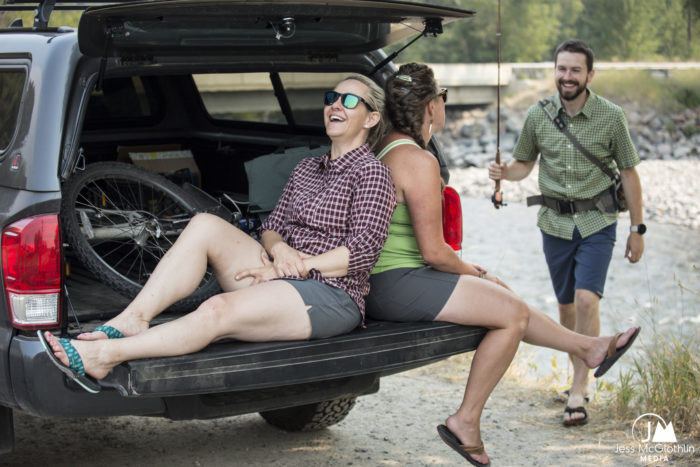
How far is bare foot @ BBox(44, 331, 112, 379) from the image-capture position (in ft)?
9.71

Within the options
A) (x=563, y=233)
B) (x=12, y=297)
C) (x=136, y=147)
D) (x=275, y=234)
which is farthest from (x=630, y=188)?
(x=12, y=297)

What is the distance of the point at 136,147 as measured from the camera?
5.48 metres

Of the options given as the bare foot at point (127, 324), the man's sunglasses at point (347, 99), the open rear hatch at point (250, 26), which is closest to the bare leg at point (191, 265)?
the bare foot at point (127, 324)

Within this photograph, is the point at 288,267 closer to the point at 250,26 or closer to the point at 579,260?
the point at 250,26

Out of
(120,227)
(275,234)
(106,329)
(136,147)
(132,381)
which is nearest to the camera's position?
(132,381)

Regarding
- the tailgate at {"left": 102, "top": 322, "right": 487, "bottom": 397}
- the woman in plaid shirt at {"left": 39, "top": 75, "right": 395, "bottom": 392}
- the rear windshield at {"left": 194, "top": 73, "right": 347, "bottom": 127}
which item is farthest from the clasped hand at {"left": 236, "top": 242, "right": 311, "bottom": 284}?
the rear windshield at {"left": 194, "top": 73, "right": 347, "bottom": 127}

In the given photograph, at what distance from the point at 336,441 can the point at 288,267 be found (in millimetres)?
1437

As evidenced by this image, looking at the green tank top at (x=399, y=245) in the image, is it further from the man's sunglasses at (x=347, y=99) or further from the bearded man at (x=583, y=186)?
the bearded man at (x=583, y=186)

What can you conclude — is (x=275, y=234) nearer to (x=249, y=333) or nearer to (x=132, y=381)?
(x=249, y=333)

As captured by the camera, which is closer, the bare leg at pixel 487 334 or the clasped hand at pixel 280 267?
the clasped hand at pixel 280 267

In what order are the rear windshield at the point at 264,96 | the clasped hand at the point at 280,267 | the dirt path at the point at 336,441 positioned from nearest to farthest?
the clasped hand at the point at 280,267 → the dirt path at the point at 336,441 → the rear windshield at the point at 264,96

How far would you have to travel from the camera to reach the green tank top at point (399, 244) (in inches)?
143

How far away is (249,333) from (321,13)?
4.10ft

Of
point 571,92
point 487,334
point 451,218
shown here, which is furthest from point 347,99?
point 571,92
